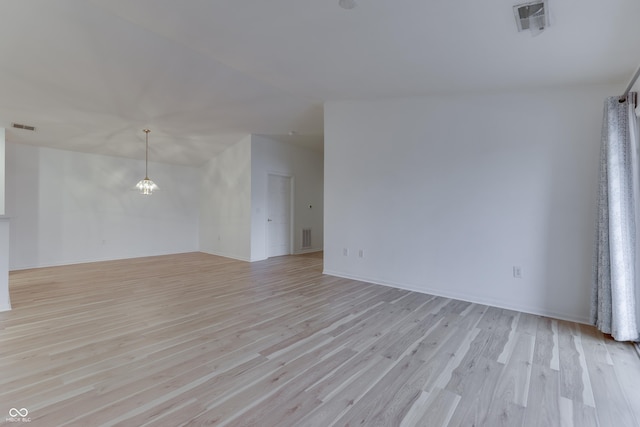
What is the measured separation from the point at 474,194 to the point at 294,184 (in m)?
4.61

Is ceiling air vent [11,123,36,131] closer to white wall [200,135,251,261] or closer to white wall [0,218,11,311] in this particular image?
white wall [0,218,11,311]

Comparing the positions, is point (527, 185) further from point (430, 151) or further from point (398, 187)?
point (398, 187)

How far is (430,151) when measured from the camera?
3.95 metres

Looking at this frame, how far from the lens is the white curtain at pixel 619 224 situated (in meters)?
2.55

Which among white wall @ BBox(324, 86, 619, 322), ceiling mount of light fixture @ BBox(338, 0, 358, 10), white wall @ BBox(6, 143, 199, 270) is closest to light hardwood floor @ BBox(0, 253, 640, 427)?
white wall @ BBox(324, 86, 619, 322)

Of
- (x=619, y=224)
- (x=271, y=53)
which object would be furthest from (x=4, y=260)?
(x=619, y=224)

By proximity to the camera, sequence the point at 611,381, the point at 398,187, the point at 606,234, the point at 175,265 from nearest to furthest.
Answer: the point at 611,381 → the point at 606,234 → the point at 398,187 → the point at 175,265

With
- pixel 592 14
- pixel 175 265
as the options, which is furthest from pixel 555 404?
pixel 175 265

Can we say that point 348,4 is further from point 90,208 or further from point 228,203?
point 90,208

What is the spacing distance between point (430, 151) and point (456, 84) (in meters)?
0.87

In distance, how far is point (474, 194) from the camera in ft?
11.9

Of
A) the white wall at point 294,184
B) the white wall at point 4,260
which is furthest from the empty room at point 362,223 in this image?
the white wall at point 294,184

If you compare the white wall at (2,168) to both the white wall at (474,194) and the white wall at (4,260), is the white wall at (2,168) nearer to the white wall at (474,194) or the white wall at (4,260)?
the white wall at (4,260)

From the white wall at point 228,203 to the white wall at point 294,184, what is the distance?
0.16m
